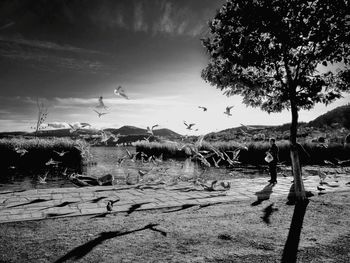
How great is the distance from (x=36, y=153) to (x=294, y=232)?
24.4m

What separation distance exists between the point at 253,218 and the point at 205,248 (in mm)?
2256

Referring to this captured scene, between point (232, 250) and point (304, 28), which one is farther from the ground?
point (304, 28)

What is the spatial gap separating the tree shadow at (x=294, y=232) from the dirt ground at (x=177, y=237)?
9 cm

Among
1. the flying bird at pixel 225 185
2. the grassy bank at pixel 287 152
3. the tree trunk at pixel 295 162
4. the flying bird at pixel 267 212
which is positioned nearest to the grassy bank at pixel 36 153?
→ the grassy bank at pixel 287 152

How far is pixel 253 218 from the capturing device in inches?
257

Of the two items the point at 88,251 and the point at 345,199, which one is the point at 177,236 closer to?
the point at 88,251

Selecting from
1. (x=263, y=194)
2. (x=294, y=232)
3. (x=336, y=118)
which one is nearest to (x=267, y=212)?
(x=294, y=232)

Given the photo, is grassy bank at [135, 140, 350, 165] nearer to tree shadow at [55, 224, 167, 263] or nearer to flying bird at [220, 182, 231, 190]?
flying bird at [220, 182, 231, 190]

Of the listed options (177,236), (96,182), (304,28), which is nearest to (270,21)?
(304,28)

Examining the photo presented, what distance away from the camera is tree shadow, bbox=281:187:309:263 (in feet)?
14.4

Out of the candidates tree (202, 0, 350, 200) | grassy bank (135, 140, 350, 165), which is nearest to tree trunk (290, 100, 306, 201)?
tree (202, 0, 350, 200)

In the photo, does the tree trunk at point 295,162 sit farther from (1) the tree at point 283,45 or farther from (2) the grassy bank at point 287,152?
(2) the grassy bank at point 287,152

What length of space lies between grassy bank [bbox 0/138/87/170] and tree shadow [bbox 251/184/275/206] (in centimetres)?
1703

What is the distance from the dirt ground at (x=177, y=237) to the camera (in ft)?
14.1
